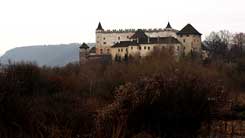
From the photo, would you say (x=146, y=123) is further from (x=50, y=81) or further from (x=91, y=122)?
(x=50, y=81)

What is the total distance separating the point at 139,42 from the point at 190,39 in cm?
814

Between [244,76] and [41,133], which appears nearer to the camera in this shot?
[41,133]

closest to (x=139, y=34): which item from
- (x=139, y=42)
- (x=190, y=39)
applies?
(x=139, y=42)

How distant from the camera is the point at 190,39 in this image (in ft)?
245

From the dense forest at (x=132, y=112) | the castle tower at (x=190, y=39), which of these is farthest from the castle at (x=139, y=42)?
the dense forest at (x=132, y=112)

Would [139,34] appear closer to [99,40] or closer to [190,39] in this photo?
[190,39]

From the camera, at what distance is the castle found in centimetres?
7275

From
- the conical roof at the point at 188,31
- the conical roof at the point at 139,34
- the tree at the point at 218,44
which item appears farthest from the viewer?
the conical roof at the point at 139,34

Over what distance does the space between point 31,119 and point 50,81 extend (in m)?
23.5

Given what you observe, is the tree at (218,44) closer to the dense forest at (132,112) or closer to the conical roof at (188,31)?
the conical roof at (188,31)

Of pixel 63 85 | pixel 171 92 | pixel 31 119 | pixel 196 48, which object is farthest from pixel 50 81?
pixel 196 48

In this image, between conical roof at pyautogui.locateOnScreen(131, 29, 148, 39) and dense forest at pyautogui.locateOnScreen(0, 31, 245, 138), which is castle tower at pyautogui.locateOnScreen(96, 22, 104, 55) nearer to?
conical roof at pyautogui.locateOnScreen(131, 29, 148, 39)

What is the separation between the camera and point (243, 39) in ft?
275

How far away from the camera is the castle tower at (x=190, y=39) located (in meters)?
74.0
